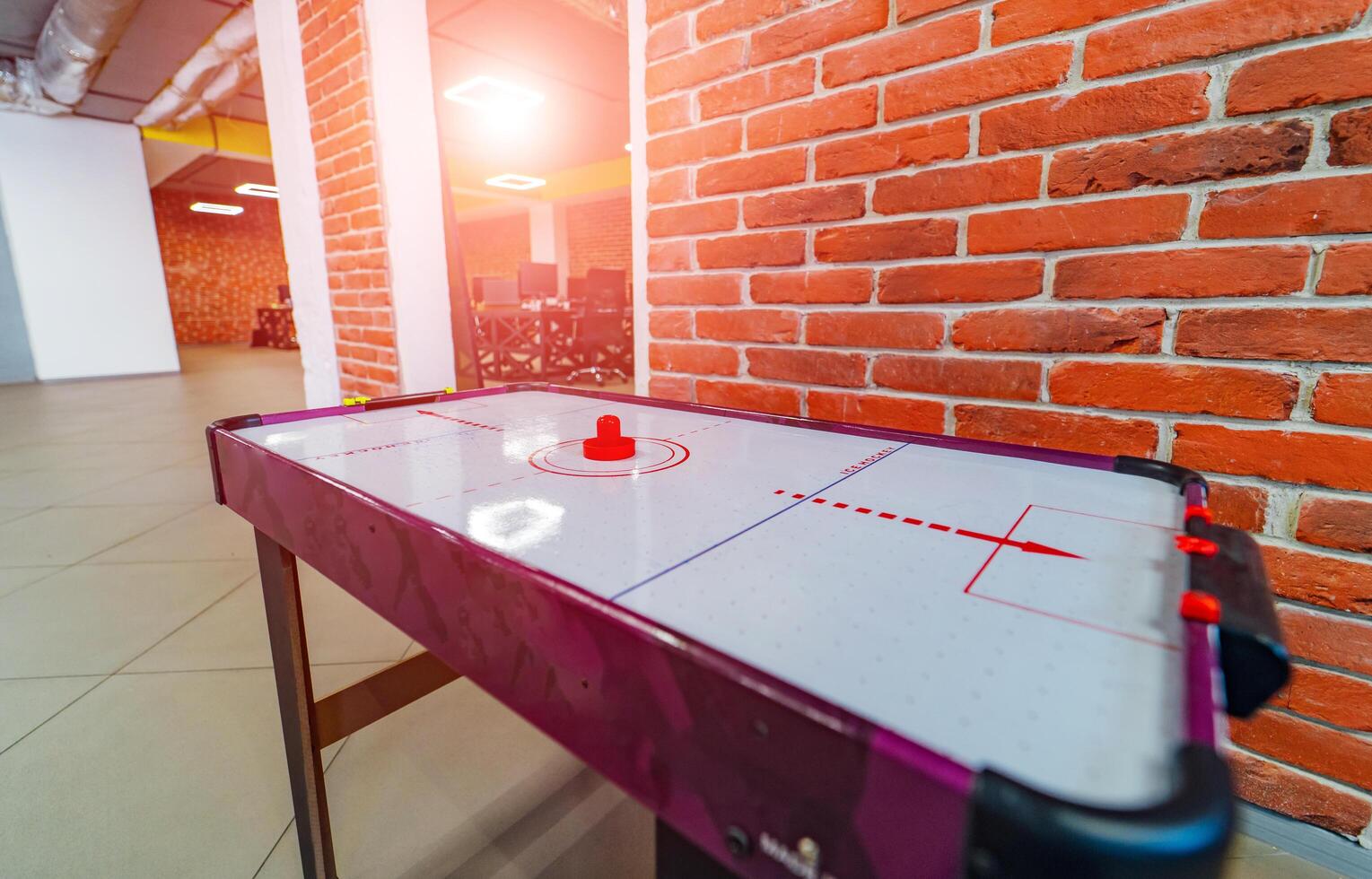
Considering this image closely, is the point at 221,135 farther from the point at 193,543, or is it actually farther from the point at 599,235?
the point at 193,543

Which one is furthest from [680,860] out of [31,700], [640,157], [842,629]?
[31,700]

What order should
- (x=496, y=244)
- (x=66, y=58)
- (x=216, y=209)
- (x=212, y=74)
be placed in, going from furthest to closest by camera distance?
1. (x=496, y=244)
2. (x=216, y=209)
3. (x=212, y=74)
4. (x=66, y=58)

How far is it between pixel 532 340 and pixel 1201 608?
19.1ft

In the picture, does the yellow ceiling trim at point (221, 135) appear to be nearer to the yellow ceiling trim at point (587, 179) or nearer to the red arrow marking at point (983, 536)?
the yellow ceiling trim at point (587, 179)

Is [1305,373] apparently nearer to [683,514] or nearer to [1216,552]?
[1216,552]

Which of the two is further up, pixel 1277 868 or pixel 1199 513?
pixel 1199 513

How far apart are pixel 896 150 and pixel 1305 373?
664 mm

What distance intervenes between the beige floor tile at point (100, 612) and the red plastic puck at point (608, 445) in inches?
58.9

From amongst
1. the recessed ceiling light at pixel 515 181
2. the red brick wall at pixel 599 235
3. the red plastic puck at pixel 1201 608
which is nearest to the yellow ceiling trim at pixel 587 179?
the recessed ceiling light at pixel 515 181

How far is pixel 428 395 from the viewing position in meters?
1.19

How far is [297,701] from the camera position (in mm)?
871

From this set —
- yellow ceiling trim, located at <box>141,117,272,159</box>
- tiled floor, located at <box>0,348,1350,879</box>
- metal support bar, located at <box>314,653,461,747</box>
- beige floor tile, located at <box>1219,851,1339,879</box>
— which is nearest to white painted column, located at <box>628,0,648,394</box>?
metal support bar, located at <box>314,653,461,747</box>

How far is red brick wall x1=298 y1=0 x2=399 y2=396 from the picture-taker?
1992 millimetres

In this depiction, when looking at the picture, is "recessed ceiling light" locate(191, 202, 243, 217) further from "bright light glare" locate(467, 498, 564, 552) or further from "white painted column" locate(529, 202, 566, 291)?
"bright light glare" locate(467, 498, 564, 552)
